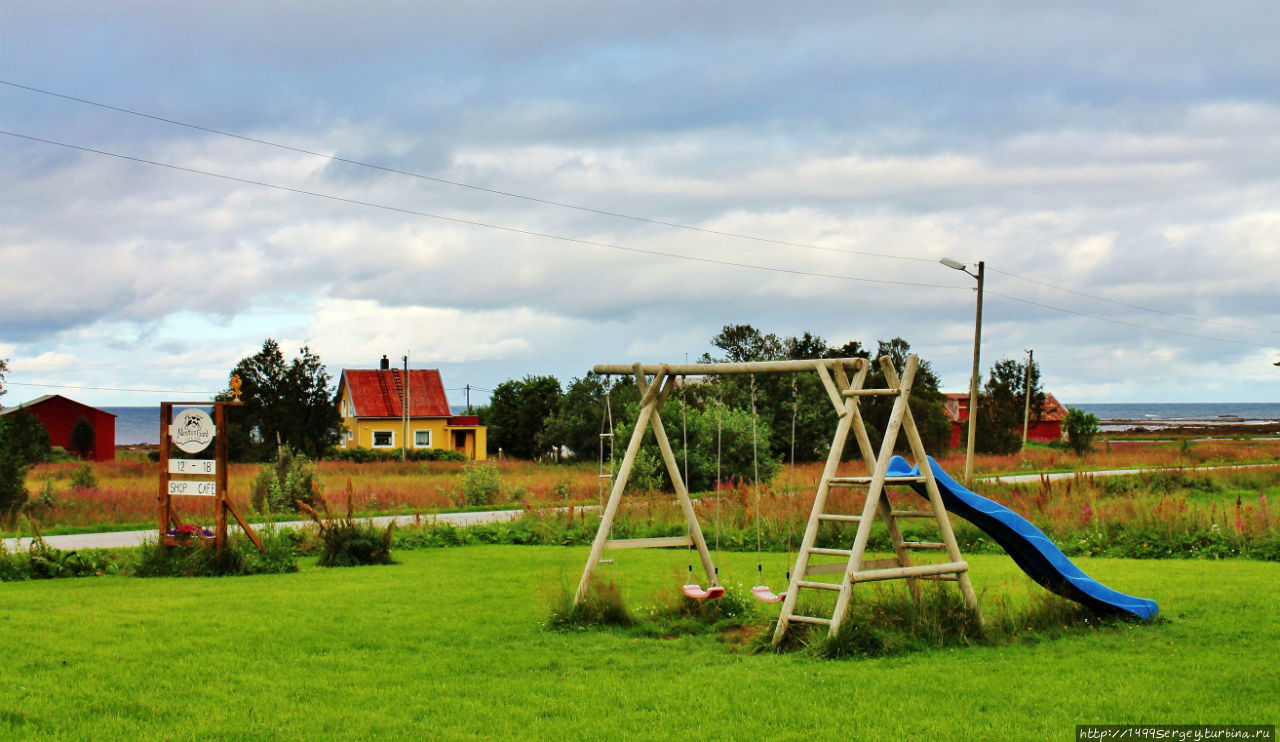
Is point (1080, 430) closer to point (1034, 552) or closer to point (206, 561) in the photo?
point (1034, 552)

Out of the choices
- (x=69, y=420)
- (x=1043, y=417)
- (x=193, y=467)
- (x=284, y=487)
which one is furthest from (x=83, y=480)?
(x=1043, y=417)

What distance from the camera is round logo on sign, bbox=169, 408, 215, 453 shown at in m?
15.2

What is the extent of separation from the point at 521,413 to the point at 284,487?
41.4 m

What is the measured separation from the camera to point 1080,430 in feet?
174

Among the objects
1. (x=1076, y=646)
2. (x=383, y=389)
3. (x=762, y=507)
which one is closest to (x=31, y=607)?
(x=1076, y=646)

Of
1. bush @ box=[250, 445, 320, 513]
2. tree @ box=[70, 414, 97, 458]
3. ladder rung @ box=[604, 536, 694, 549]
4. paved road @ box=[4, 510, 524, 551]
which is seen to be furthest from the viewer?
tree @ box=[70, 414, 97, 458]

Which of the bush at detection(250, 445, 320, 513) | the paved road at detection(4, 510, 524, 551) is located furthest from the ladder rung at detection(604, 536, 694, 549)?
the bush at detection(250, 445, 320, 513)

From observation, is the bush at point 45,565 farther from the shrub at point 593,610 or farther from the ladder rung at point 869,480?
the ladder rung at point 869,480

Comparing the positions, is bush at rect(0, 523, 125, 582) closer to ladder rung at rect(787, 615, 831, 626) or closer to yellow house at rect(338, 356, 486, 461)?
ladder rung at rect(787, 615, 831, 626)

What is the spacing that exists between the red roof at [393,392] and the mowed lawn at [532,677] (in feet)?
182

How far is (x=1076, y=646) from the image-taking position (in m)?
8.74

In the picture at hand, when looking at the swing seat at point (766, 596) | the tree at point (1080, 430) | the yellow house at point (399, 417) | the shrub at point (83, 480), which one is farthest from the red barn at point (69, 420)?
the swing seat at point (766, 596)

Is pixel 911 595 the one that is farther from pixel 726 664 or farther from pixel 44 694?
pixel 44 694

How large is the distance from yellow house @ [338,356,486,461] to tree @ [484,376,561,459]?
2063 mm
